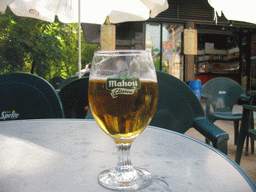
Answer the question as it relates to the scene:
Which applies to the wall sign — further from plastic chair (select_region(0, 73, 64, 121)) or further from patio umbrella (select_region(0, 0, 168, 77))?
plastic chair (select_region(0, 73, 64, 121))

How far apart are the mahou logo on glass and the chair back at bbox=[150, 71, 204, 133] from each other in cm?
124

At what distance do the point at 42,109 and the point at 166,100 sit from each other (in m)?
0.97

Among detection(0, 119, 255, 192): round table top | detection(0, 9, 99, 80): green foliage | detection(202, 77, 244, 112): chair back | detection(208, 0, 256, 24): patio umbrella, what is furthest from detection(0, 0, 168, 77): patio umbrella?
detection(0, 9, 99, 80): green foliage

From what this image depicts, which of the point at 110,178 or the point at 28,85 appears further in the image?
the point at 28,85

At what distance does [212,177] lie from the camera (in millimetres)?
428

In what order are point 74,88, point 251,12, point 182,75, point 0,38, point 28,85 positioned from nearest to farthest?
point 28,85
point 74,88
point 251,12
point 0,38
point 182,75

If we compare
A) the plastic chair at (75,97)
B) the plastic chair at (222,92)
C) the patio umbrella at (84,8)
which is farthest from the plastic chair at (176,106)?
the plastic chair at (222,92)

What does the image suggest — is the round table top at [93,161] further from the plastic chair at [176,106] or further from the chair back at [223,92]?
the chair back at [223,92]

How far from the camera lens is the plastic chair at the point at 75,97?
2.16 metres

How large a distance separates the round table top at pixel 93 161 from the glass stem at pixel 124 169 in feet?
0.13

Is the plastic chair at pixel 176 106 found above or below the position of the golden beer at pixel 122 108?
below

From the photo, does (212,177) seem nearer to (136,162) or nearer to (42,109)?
(136,162)

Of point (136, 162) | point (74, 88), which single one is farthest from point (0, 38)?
point (136, 162)

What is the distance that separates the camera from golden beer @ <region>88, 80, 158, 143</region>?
443 millimetres
